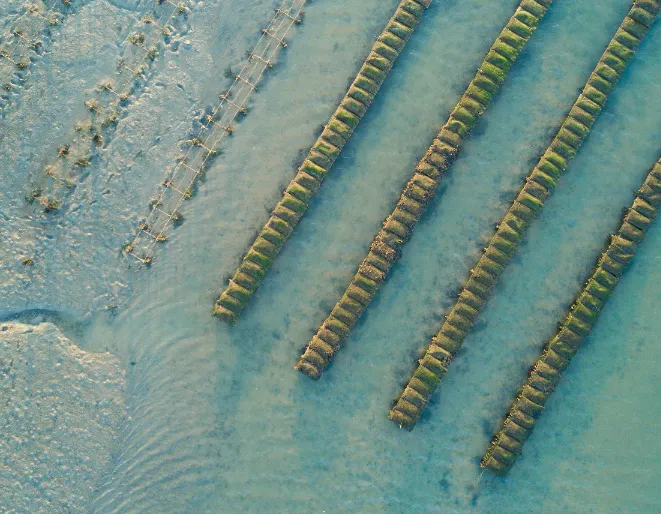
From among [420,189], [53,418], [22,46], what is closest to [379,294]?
[420,189]

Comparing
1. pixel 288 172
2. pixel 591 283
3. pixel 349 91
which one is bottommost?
pixel 288 172

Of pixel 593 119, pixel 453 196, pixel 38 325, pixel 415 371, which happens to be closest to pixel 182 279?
Result: pixel 38 325

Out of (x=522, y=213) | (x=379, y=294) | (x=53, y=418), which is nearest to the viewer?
(x=522, y=213)

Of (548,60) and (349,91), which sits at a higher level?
(548,60)

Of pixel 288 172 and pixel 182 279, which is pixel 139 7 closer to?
pixel 288 172

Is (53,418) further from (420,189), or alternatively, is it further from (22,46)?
(420,189)
